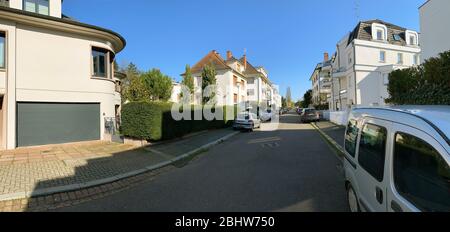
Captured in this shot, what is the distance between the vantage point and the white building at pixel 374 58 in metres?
25.8

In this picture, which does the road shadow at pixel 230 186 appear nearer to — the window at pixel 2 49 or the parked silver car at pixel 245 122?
the window at pixel 2 49

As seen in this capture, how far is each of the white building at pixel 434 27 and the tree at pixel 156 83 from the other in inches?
700

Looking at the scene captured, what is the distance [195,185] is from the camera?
5.52m

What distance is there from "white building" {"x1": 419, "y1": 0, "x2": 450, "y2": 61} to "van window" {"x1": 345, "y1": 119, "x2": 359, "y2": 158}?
46.2ft

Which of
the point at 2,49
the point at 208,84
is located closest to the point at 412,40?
the point at 208,84

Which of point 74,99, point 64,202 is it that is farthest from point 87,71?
point 64,202

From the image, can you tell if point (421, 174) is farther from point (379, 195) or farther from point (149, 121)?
point (149, 121)

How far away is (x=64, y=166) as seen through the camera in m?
7.20

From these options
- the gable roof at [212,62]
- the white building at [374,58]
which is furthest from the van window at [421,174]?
the gable roof at [212,62]

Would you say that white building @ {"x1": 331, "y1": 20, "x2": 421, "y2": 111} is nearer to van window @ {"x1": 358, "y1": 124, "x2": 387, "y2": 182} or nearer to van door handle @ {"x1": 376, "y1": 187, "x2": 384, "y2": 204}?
van window @ {"x1": 358, "y1": 124, "x2": 387, "y2": 182}

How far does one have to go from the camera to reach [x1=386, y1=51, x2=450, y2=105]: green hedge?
6.79 meters

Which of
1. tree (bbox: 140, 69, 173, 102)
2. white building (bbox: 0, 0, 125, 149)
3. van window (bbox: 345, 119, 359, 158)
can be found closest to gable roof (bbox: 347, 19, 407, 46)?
tree (bbox: 140, 69, 173, 102)
